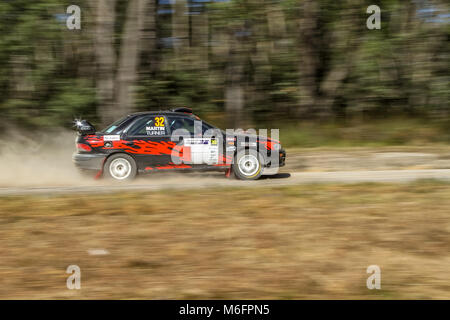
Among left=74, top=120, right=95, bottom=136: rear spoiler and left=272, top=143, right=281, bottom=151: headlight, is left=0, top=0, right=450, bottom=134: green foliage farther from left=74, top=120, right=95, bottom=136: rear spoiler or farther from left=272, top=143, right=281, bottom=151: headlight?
left=272, top=143, right=281, bottom=151: headlight

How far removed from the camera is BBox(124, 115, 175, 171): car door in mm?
11234

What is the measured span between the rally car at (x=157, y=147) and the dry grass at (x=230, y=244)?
1.50 meters

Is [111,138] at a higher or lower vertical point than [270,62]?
lower

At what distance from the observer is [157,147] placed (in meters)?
11.2

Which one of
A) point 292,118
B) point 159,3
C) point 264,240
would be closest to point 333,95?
point 292,118

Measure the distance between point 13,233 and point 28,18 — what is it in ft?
39.5

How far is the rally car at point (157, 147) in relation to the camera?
11164 mm

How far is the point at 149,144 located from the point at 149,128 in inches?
13.8

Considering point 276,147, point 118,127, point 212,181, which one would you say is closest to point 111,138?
point 118,127
